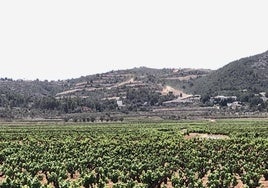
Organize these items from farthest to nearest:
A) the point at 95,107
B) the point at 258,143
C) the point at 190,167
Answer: the point at 95,107 < the point at 258,143 < the point at 190,167

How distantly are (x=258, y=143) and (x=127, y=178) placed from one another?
27.6m

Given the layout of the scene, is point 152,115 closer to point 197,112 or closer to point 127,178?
point 197,112

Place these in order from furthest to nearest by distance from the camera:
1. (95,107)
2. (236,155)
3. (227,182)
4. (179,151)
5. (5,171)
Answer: (95,107)
(179,151)
(236,155)
(5,171)
(227,182)

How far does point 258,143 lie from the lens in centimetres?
5794

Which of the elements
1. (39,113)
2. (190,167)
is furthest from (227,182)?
(39,113)

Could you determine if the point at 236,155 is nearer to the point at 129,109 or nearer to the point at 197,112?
the point at 197,112

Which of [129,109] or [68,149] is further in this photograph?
[129,109]

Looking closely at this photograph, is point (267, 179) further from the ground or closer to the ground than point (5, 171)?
closer to the ground

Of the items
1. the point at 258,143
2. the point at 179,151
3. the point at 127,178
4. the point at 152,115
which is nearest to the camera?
the point at 127,178

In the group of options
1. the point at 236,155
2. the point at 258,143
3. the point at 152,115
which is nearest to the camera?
the point at 236,155

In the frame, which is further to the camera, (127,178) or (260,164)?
(260,164)

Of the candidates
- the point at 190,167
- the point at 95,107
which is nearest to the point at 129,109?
the point at 95,107

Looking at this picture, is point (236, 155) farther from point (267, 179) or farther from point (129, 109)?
point (129, 109)

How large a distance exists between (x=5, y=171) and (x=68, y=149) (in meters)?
16.7
